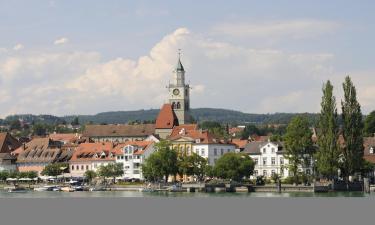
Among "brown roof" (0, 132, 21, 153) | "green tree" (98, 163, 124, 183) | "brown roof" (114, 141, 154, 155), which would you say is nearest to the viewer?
"green tree" (98, 163, 124, 183)

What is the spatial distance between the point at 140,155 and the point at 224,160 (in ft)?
98.4

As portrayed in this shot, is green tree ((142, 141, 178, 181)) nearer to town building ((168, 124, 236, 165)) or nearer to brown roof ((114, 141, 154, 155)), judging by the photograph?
town building ((168, 124, 236, 165))

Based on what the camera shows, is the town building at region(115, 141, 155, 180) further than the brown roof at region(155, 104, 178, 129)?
No

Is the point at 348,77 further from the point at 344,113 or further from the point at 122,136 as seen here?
the point at 122,136

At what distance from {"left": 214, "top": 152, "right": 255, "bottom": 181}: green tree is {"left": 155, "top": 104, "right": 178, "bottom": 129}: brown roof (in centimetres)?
5148

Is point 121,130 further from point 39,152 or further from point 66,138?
point 39,152

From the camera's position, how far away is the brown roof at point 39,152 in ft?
531

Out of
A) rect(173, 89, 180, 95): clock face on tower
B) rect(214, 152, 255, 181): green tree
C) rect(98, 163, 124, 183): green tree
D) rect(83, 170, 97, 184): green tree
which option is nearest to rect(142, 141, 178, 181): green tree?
rect(214, 152, 255, 181): green tree

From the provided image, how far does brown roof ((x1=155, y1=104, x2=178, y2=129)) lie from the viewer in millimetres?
173500

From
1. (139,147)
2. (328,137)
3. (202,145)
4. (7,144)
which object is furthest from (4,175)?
(328,137)

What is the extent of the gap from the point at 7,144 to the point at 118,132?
2120cm

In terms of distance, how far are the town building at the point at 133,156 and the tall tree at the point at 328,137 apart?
141 feet

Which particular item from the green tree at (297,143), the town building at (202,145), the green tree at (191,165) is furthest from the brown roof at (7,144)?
the green tree at (297,143)

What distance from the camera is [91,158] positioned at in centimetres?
15512
